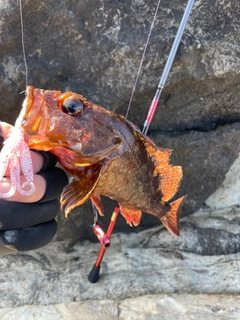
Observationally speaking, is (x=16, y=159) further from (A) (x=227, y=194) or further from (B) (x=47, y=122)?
(A) (x=227, y=194)

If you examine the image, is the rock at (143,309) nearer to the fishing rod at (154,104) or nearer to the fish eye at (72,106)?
the fishing rod at (154,104)

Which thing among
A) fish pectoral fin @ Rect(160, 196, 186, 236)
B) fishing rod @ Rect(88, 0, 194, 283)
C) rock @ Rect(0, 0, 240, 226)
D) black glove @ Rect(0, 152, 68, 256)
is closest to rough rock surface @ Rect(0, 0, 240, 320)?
rock @ Rect(0, 0, 240, 226)

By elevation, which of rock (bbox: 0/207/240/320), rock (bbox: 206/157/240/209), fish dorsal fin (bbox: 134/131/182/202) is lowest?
rock (bbox: 0/207/240/320)

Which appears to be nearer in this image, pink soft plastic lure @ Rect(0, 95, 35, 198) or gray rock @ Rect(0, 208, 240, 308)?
pink soft plastic lure @ Rect(0, 95, 35, 198)

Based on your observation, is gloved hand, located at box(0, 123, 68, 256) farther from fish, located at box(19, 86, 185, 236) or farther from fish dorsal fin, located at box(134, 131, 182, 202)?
fish dorsal fin, located at box(134, 131, 182, 202)

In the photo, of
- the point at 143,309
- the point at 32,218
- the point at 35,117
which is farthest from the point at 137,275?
the point at 35,117

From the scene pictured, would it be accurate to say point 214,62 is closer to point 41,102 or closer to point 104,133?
point 104,133

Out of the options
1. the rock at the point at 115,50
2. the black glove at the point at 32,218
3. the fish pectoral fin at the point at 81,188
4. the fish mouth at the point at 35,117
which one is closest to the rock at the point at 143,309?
the black glove at the point at 32,218
